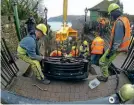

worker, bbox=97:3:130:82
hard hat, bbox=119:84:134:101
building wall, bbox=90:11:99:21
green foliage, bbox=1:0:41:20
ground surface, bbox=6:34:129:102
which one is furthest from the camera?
building wall, bbox=90:11:99:21

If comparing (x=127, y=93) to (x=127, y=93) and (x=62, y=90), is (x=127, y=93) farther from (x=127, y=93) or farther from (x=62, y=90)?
(x=62, y=90)

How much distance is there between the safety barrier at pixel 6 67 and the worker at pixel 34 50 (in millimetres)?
326

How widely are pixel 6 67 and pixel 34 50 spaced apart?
720 mm

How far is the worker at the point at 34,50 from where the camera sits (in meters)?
5.98

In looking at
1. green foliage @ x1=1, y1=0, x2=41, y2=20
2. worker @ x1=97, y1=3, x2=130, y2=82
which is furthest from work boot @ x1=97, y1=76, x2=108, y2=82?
green foliage @ x1=1, y1=0, x2=41, y2=20

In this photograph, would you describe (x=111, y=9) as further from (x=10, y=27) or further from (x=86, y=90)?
(x=10, y=27)

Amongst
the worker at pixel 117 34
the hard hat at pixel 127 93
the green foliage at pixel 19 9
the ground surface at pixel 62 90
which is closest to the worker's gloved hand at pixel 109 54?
the worker at pixel 117 34

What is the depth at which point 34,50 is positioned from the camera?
605 centimetres

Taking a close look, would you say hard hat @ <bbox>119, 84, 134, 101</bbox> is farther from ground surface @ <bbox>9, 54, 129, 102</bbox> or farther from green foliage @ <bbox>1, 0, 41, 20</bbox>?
green foliage @ <bbox>1, 0, 41, 20</bbox>

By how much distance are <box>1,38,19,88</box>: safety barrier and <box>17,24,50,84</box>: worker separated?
1.07 feet

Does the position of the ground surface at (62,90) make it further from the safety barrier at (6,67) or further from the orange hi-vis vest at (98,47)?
the orange hi-vis vest at (98,47)

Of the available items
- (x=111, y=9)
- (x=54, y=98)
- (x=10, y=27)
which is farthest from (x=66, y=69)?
(x=10, y=27)

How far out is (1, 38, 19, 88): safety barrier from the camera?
5943 millimetres

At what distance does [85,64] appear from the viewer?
6281mm
